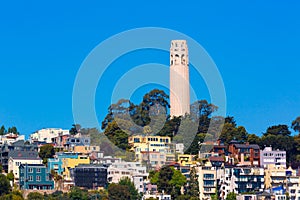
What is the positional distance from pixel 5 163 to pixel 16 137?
7233mm

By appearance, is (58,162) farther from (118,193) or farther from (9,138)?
(9,138)

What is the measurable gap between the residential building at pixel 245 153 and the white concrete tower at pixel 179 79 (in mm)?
6452

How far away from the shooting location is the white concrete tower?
61.9 meters

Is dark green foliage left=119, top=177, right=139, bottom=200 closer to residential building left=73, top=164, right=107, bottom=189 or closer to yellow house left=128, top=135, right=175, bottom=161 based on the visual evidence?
residential building left=73, top=164, right=107, bottom=189

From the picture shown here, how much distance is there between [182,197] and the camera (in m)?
49.6

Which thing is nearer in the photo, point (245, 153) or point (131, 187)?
point (131, 187)

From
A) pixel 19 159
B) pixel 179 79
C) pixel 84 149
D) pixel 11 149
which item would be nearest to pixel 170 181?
pixel 84 149

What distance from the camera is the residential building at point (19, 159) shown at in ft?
174

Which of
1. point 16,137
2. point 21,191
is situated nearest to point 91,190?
point 21,191

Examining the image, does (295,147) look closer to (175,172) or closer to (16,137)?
(175,172)

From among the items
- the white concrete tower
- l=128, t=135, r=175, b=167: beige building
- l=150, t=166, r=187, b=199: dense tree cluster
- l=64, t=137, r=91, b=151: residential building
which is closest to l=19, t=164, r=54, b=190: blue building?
l=150, t=166, r=187, b=199: dense tree cluster

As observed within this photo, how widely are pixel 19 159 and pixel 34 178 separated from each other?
104 inches

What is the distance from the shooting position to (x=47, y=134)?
6538 centimetres

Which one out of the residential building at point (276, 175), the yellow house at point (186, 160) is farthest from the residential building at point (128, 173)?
the residential building at point (276, 175)
